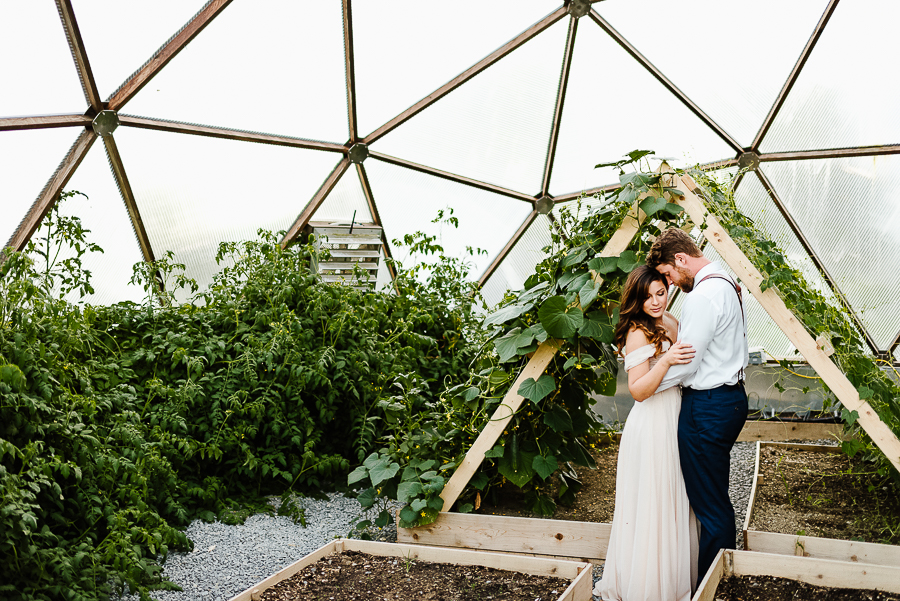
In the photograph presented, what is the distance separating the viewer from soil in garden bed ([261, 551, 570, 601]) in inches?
133

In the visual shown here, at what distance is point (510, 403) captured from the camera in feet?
14.1

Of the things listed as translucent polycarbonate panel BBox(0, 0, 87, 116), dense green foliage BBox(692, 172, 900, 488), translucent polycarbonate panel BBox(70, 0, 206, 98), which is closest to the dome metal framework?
translucent polycarbonate panel BBox(70, 0, 206, 98)

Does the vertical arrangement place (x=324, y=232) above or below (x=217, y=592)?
above

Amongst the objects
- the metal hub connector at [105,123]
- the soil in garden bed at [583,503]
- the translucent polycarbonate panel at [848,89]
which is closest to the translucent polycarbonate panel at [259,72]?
the metal hub connector at [105,123]

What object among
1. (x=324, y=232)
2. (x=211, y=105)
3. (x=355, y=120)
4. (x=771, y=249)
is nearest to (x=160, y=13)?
(x=211, y=105)

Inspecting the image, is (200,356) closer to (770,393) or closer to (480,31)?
(480,31)

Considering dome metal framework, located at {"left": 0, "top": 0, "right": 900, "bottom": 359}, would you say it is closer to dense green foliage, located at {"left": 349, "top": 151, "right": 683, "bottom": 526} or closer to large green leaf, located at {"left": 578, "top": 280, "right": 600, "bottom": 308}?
dense green foliage, located at {"left": 349, "top": 151, "right": 683, "bottom": 526}

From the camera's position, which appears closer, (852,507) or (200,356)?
(852,507)

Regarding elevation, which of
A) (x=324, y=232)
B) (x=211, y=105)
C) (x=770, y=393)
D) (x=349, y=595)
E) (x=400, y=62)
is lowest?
(x=349, y=595)

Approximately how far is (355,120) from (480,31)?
155 centimetres

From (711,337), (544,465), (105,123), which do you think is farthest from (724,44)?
(105,123)

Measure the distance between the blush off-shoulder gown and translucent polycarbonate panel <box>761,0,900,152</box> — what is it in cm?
472

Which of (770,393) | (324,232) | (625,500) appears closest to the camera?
(625,500)

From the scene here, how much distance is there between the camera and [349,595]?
3.42m
